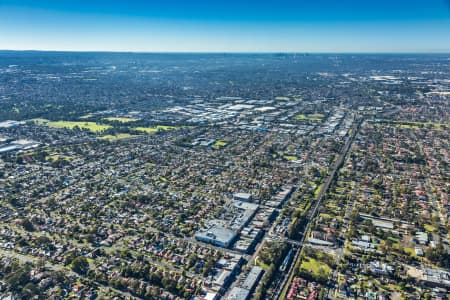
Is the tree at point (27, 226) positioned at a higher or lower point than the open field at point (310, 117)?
lower

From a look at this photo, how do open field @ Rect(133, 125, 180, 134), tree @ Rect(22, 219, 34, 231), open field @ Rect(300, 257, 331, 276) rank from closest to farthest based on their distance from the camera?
open field @ Rect(300, 257, 331, 276)
tree @ Rect(22, 219, 34, 231)
open field @ Rect(133, 125, 180, 134)

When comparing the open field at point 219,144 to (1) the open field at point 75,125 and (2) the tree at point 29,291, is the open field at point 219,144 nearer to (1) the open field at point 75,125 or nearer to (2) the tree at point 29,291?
(1) the open field at point 75,125

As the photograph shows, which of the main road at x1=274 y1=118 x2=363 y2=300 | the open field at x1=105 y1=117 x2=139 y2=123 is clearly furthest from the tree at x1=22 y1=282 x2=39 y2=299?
the open field at x1=105 y1=117 x2=139 y2=123

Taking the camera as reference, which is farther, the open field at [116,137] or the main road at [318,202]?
the open field at [116,137]

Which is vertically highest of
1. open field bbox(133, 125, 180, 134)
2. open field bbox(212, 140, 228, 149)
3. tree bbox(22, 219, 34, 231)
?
open field bbox(133, 125, 180, 134)

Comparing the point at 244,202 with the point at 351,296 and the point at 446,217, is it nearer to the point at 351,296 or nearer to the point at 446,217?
the point at 351,296

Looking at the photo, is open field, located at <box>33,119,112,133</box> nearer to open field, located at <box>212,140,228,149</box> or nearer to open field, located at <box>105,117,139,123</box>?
open field, located at <box>105,117,139,123</box>

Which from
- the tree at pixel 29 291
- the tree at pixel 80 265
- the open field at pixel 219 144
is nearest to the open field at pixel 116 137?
the open field at pixel 219 144

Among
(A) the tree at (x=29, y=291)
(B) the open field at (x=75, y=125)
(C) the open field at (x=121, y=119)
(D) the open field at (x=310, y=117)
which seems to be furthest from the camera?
(D) the open field at (x=310, y=117)

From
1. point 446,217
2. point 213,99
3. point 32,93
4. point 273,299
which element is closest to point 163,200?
point 273,299
